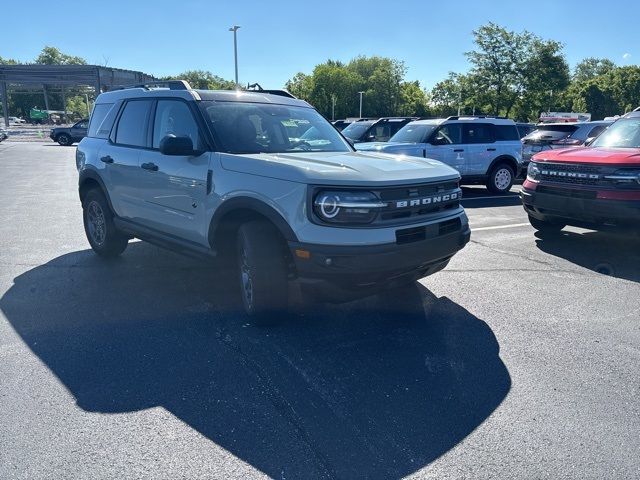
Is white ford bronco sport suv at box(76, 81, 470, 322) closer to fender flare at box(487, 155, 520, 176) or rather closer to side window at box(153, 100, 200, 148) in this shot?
side window at box(153, 100, 200, 148)

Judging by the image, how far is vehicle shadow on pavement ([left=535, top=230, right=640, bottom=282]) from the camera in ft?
19.5

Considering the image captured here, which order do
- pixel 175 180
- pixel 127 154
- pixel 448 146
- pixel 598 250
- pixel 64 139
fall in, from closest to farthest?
1. pixel 175 180
2. pixel 127 154
3. pixel 598 250
4. pixel 448 146
5. pixel 64 139

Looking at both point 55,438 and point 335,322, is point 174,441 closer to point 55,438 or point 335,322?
point 55,438

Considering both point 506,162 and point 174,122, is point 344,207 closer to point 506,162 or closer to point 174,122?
point 174,122

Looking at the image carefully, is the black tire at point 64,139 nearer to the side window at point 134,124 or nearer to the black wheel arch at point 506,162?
the black wheel arch at point 506,162

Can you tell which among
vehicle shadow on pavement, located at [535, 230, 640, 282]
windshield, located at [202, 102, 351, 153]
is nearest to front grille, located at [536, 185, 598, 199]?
vehicle shadow on pavement, located at [535, 230, 640, 282]

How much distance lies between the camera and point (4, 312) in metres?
4.51

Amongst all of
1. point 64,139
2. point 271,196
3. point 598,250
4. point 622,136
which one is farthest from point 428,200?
point 64,139

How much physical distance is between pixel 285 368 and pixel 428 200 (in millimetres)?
1744

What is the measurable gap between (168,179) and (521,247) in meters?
4.91

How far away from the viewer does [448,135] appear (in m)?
11.8

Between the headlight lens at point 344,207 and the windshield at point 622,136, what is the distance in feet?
16.8

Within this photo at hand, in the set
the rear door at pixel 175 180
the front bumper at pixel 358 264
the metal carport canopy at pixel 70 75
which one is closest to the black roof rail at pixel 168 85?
the rear door at pixel 175 180

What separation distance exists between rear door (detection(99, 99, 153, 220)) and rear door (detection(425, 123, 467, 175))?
291 inches
